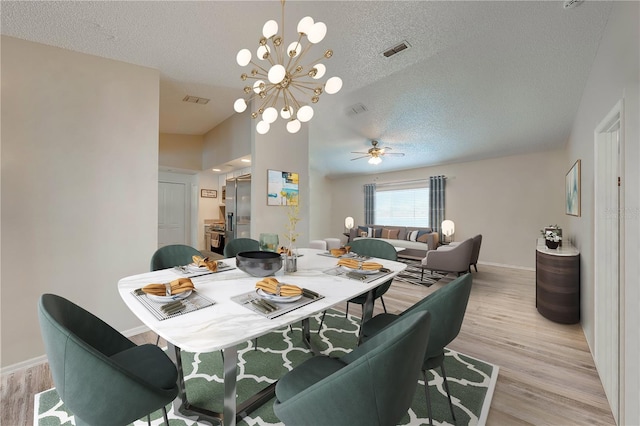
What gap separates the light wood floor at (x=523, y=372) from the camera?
1.54 meters

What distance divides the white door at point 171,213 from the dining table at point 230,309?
388cm

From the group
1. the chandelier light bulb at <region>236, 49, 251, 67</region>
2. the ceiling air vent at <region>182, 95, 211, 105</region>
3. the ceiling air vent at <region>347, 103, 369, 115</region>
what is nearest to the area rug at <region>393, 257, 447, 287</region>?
the ceiling air vent at <region>347, 103, 369, 115</region>

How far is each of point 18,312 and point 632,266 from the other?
13.5 ft

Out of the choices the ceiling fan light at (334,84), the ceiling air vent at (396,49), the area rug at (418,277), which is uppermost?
the ceiling air vent at (396,49)

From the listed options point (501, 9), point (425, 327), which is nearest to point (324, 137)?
point (501, 9)

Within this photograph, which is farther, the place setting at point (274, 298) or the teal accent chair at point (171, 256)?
the teal accent chair at point (171, 256)

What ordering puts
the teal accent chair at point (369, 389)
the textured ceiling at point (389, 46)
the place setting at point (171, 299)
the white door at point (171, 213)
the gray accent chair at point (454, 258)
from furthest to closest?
the white door at point (171, 213), the gray accent chair at point (454, 258), the textured ceiling at point (389, 46), the place setting at point (171, 299), the teal accent chair at point (369, 389)

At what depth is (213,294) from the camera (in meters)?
1.28

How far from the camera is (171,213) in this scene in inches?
201

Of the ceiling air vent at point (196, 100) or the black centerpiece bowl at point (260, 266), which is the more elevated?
the ceiling air vent at point (196, 100)

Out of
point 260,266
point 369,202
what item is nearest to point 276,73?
point 260,266

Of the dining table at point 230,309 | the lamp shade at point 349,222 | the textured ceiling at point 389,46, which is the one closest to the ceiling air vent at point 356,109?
the textured ceiling at point 389,46

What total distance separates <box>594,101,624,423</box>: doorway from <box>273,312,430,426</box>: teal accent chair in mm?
1801

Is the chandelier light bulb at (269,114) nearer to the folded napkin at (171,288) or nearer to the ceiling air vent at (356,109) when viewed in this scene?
the folded napkin at (171,288)
